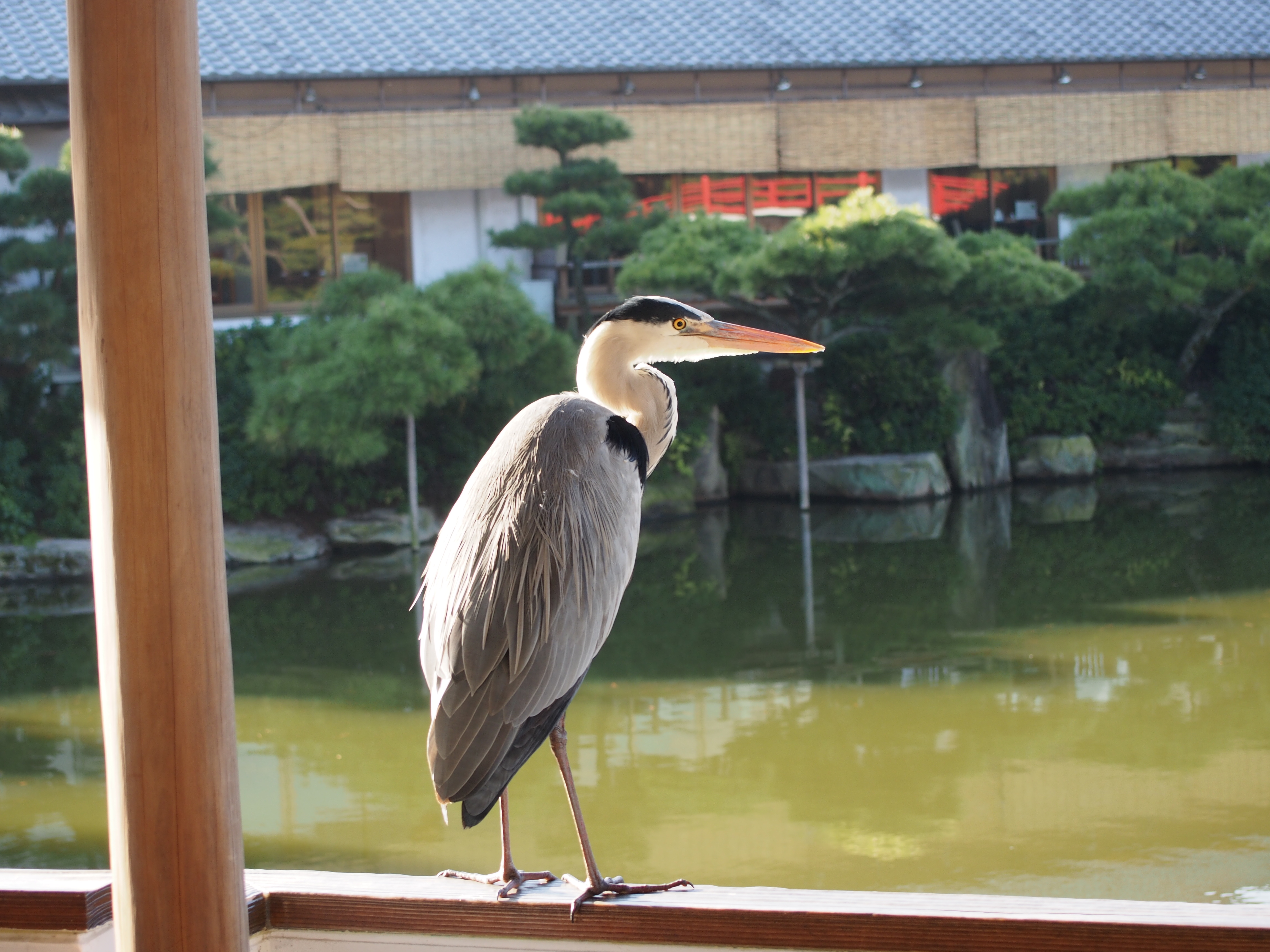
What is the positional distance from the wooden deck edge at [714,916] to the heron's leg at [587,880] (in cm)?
2

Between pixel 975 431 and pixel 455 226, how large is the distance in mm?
5129

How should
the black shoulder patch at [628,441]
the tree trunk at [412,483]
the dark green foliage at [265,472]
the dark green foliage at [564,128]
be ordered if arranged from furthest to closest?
the dark green foliage at [564,128], the dark green foliage at [265,472], the tree trunk at [412,483], the black shoulder patch at [628,441]

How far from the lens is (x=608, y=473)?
1.45m

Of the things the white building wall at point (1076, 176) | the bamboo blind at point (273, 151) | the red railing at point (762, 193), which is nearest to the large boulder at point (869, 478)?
the red railing at point (762, 193)

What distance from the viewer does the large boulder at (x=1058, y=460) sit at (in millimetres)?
11688

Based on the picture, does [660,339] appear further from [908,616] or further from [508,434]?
[908,616]

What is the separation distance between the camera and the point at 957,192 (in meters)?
12.9

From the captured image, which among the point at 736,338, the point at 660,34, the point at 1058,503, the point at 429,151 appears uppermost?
the point at 660,34

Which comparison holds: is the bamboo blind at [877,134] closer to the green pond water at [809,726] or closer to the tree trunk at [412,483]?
the green pond water at [809,726]

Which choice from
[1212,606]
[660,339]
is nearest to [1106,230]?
[1212,606]

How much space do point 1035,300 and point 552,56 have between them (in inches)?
204

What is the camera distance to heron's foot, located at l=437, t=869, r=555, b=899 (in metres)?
1.28

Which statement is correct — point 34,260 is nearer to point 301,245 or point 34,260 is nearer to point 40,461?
point 40,461

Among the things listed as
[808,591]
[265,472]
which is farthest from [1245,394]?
[265,472]
